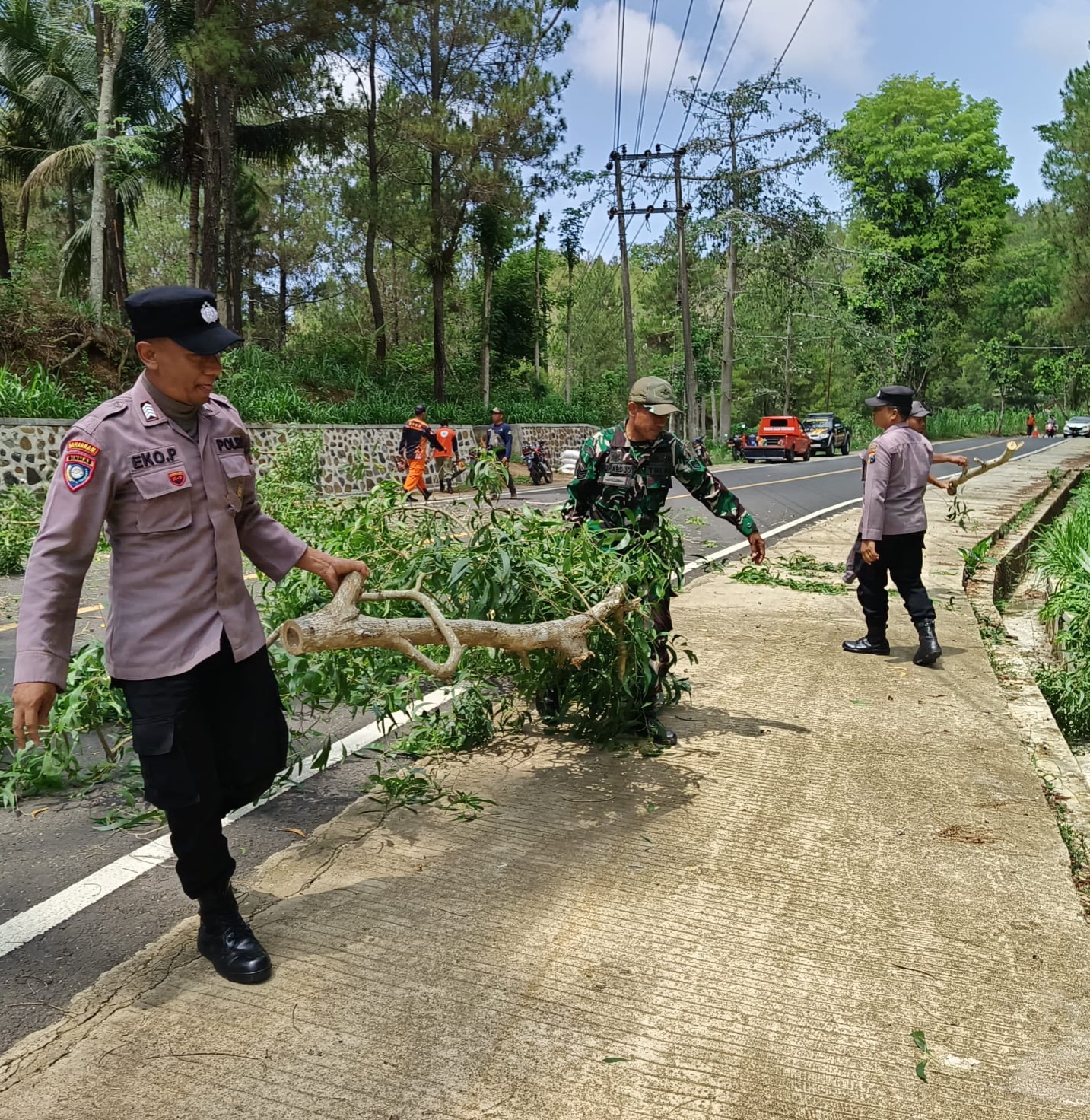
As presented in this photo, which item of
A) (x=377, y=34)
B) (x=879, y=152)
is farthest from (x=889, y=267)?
(x=377, y=34)

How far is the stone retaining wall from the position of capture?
954 centimetres

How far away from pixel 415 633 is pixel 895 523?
183 inches

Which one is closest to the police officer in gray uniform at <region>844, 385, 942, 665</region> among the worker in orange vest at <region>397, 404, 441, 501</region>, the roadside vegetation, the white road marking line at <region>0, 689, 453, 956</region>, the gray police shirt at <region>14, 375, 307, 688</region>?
the roadside vegetation

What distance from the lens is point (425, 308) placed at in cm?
5322

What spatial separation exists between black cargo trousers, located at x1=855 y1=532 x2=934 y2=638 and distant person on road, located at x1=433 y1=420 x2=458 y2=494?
39.4 feet

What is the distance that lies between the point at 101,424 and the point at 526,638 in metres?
1.75

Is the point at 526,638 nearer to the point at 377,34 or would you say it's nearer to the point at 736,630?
the point at 736,630

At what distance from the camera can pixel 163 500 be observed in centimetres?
283

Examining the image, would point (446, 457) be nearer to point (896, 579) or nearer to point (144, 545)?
point (896, 579)

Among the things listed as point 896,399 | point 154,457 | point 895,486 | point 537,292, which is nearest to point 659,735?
point 895,486

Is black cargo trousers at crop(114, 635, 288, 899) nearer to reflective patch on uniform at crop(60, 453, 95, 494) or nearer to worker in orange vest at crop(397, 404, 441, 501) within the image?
reflective patch on uniform at crop(60, 453, 95, 494)

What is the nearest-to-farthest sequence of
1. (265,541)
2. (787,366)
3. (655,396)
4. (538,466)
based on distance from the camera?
1. (265,541)
2. (655,396)
3. (538,466)
4. (787,366)

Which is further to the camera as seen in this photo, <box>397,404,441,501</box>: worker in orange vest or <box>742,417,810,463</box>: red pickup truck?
<box>742,417,810,463</box>: red pickup truck

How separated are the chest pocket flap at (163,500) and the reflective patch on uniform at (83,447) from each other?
12 cm
